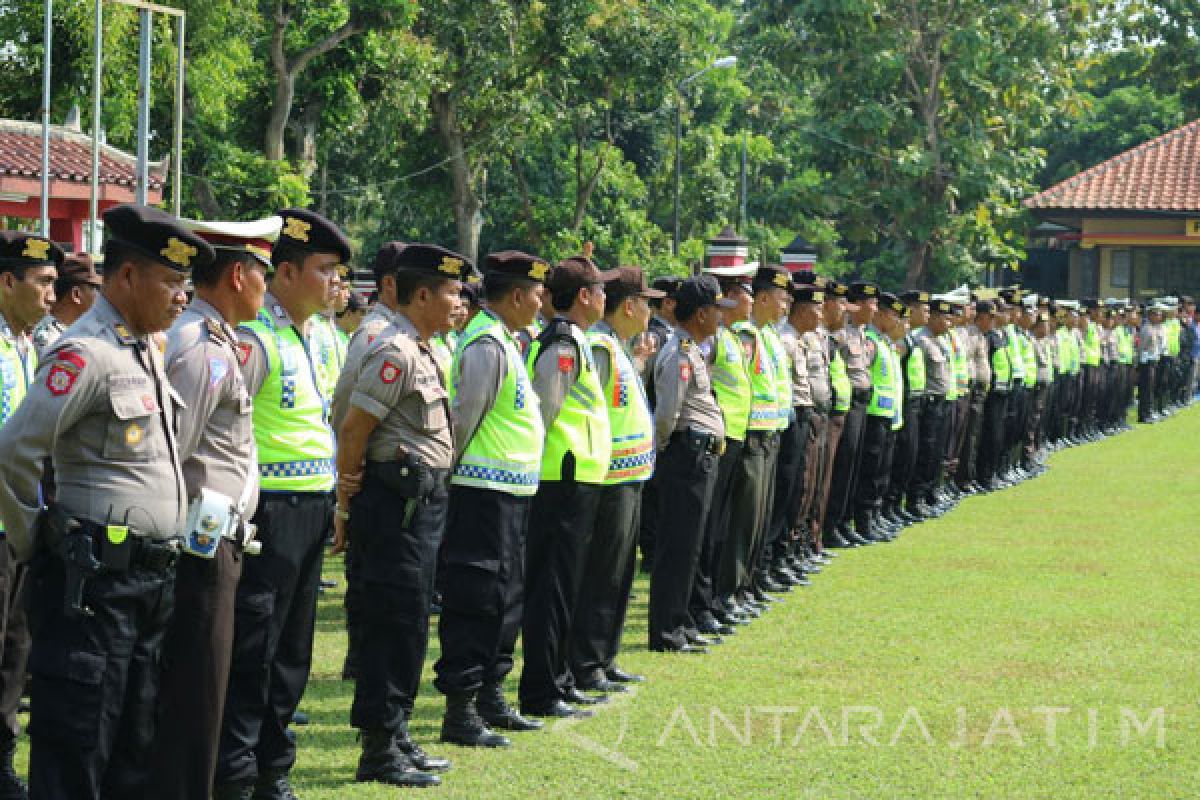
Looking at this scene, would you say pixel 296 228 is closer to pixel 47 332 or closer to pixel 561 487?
pixel 561 487

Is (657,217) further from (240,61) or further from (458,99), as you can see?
(240,61)

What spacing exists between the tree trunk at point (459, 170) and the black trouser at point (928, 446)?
1654 cm

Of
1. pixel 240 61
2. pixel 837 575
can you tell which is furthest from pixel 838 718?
pixel 240 61

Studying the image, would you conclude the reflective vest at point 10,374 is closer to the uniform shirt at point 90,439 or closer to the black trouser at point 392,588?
the black trouser at point 392,588

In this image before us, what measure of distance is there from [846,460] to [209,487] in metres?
9.39

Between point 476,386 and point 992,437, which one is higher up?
point 476,386

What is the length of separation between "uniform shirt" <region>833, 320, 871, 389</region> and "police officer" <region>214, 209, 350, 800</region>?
841 cm

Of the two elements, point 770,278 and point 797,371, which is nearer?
point 770,278

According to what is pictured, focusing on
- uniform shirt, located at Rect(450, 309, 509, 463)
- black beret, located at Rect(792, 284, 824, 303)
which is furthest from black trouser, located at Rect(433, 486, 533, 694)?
black beret, located at Rect(792, 284, 824, 303)

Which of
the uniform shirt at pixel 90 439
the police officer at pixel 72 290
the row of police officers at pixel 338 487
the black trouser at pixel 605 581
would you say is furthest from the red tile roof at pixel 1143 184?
the uniform shirt at pixel 90 439

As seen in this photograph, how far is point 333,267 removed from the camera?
6191 mm

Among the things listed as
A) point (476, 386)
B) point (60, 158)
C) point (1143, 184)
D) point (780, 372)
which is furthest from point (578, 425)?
point (1143, 184)

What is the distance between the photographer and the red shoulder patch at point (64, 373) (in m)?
4.71

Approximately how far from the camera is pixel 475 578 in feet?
23.3
